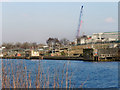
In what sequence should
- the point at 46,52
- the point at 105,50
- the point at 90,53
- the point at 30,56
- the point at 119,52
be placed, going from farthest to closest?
the point at 46,52 < the point at 30,56 < the point at 105,50 < the point at 119,52 < the point at 90,53

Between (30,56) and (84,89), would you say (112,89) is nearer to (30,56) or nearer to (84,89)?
(84,89)

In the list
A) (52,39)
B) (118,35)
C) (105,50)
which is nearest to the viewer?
(105,50)

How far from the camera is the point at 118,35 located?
118m

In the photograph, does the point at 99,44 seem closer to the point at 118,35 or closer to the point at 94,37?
the point at 118,35

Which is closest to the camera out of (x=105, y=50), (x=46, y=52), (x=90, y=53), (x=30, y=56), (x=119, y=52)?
(x=90, y=53)

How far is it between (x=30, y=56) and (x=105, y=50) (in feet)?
100

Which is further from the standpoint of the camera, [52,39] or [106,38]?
[52,39]

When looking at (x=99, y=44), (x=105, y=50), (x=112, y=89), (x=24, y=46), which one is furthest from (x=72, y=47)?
(x=112, y=89)

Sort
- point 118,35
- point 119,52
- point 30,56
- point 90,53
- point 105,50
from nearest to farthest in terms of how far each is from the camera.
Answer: point 90,53 < point 119,52 < point 105,50 < point 30,56 < point 118,35

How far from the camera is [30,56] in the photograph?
345 ft

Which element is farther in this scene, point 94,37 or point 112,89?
point 94,37

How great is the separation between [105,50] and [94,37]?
4271 centimetres

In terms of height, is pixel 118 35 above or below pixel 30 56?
above

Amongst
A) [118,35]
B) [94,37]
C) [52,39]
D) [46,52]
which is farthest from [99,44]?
[52,39]
